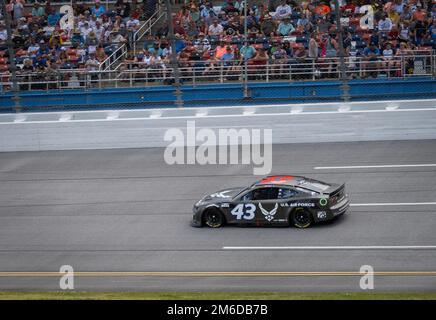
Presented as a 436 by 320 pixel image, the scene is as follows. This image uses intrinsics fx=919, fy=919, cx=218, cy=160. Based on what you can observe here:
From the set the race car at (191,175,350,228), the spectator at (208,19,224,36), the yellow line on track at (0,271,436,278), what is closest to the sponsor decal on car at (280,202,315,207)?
the race car at (191,175,350,228)

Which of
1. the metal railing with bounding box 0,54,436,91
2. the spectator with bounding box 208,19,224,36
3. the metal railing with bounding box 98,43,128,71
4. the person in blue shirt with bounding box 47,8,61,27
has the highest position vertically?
the person in blue shirt with bounding box 47,8,61,27

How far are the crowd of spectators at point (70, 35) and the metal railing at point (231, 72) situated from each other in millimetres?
301

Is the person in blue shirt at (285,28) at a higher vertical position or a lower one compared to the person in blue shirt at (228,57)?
higher

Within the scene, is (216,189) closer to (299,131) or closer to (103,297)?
(299,131)

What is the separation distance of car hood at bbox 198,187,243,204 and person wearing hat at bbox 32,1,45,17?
1032 cm

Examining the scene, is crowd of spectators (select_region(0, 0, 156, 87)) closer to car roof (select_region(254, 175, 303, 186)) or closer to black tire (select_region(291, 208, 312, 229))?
car roof (select_region(254, 175, 303, 186))

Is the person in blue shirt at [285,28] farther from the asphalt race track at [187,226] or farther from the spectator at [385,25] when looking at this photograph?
the asphalt race track at [187,226]

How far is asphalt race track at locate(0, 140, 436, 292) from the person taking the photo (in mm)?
14148

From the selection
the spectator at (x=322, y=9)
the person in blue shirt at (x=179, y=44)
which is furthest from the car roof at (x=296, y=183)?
the spectator at (x=322, y=9)

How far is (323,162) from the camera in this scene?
20.8 m

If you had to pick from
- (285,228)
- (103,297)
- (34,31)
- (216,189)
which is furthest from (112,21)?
(103,297)

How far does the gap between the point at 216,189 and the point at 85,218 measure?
2.89 m

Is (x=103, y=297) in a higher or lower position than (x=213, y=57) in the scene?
lower

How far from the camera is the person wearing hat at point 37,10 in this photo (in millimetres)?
25555
